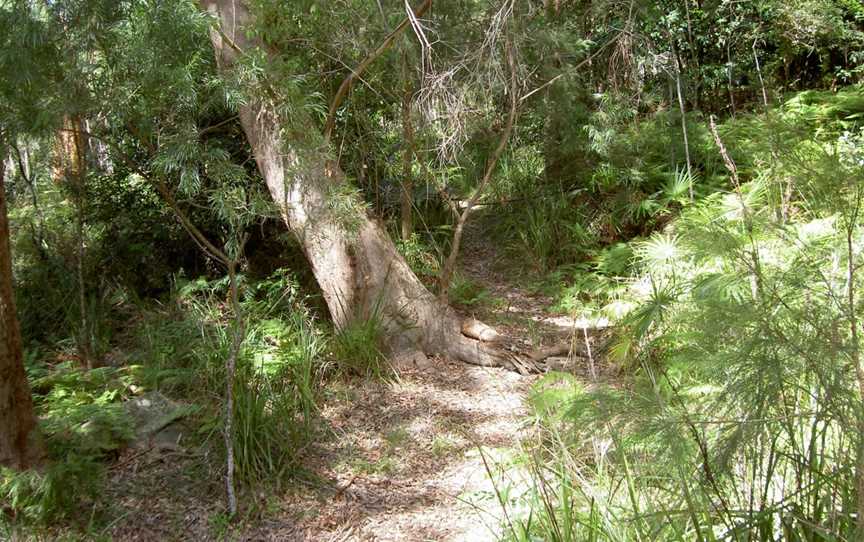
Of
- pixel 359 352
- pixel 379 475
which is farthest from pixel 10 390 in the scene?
pixel 359 352

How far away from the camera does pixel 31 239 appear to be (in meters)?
7.49

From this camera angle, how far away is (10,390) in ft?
13.6

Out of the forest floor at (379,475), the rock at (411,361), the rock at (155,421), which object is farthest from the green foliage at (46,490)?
the rock at (411,361)

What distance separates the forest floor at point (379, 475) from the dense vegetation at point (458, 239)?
117mm

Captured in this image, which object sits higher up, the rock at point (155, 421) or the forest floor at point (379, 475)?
the rock at point (155, 421)

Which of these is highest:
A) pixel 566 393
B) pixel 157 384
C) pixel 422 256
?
pixel 422 256

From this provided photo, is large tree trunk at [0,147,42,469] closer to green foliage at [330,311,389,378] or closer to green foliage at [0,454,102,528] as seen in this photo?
green foliage at [0,454,102,528]

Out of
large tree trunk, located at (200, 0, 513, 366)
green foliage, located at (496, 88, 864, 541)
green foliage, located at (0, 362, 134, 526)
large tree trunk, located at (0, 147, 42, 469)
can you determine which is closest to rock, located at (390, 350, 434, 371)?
large tree trunk, located at (200, 0, 513, 366)

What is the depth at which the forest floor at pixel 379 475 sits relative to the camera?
4.30 m

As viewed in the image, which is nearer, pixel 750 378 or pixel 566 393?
pixel 750 378

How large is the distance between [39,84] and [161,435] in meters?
2.40

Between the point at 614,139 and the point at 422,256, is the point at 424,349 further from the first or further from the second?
the point at 614,139

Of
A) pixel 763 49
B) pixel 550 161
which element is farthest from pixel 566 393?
pixel 763 49

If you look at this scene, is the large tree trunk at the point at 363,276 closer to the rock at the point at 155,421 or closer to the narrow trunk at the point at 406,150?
the narrow trunk at the point at 406,150
